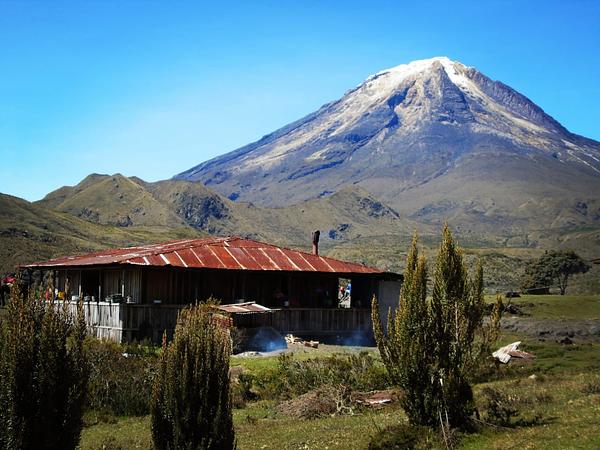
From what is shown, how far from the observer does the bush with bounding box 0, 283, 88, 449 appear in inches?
405

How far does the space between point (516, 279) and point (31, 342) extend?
7140 cm

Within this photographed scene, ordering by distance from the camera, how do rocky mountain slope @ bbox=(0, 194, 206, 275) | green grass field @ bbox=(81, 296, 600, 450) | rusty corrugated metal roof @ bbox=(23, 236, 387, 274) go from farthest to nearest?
rocky mountain slope @ bbox=(0, 194, 206, 275), rusty corrugated metal roof @ bbox=(23, 236, 387, 274), green grass field @ bbox=(81, 296, 600, 450)

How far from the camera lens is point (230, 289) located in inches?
1237

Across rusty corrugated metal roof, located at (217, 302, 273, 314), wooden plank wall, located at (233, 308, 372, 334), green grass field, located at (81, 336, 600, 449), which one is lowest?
green grass field, located at (81, 336, 600, 449)

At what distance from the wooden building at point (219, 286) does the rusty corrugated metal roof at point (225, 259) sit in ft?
0.13

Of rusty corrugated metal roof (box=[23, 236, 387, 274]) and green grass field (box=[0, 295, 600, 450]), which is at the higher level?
rusty corrugated metal roof (box=[23, 236, 387, 274])

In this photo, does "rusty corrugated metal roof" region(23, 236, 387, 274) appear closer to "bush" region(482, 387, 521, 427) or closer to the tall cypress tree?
"bush" region(482, 387, 521, 427)

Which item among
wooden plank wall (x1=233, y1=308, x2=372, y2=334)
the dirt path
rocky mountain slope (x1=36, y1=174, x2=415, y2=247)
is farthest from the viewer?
rocky mountain slope (x1=36, y1=174, x2=415, y2=247)

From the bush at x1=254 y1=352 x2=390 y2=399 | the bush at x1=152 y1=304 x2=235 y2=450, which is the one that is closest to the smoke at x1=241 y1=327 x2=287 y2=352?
the bush at x1=254 y1=352 x2=390 y2=399

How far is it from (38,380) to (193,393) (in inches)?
90.9

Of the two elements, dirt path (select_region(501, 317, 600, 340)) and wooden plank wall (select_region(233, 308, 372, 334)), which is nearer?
wooden plank wall (select_region(233, 308, 372, 334))

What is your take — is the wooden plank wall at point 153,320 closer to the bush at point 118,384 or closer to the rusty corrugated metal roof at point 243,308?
the rusty corrugated metal roof at point 243,308

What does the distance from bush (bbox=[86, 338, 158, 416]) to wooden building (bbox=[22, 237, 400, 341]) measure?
7.20 metres

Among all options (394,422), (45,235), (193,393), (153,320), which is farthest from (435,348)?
(45,235)
